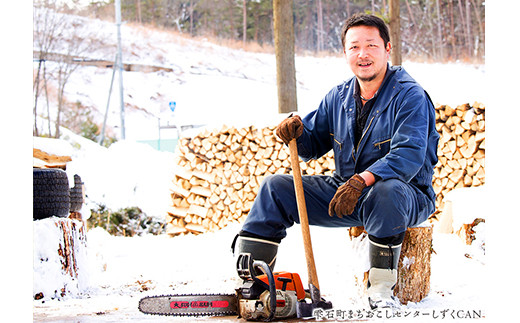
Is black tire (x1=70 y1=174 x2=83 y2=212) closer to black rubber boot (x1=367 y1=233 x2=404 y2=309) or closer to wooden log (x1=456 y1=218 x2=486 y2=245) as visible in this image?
black rubber boot (x1=367 y1=233 x2=404 y2=309)

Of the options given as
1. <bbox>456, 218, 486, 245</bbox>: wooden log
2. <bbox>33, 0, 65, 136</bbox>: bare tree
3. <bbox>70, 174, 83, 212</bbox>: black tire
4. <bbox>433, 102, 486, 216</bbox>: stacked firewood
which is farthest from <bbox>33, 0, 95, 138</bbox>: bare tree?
<bbox>456, 218, 486, 245</bbox>: wooden log

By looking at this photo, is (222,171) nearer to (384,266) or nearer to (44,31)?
(384,266)

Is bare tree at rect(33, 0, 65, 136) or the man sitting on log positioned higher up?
bare tree at rect(33, 0, 65, 136)

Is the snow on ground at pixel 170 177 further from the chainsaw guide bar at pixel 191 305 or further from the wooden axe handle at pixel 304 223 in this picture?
the wooden axe handle at pixel 304 223

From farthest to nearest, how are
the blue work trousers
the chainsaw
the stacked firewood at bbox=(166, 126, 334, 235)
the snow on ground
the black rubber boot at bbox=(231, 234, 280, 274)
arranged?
the stacked firewood at bbox=(166, 126, 334, 235) < the snow on ground < the black rubber boot at bbox=(231, 234, 280, 274) < the blue work trousers < the chainsaw

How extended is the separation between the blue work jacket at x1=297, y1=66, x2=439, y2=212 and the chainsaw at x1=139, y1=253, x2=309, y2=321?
2.13 ft

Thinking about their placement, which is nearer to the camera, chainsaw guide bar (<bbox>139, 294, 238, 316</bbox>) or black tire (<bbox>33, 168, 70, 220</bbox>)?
chainsaw guide bar (<bbox>139, 294, 238, 316</bbox>)

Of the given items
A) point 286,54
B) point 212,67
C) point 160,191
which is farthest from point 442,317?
point 212,67

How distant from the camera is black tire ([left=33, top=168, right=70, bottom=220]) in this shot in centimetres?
341

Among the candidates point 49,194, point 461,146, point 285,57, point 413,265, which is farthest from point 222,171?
point 413,265

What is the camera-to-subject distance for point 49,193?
3.45m

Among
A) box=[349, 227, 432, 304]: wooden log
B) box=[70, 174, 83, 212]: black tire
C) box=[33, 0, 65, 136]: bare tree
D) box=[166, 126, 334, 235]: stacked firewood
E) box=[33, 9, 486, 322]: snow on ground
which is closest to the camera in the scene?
box=[349, 227, 432, 304]: wooden log

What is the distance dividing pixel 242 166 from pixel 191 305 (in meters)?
4.02
